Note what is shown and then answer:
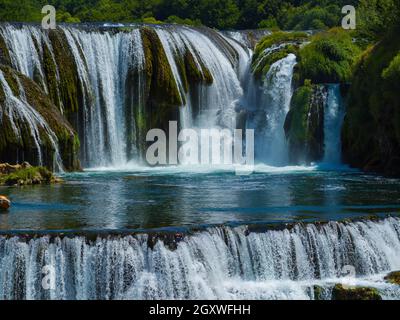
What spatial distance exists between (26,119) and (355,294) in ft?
62.6

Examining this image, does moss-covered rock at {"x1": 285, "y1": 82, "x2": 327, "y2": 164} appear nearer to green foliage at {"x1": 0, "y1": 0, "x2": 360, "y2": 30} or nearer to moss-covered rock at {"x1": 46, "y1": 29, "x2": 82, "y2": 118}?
moss-covered rock at {"x1": 46, "y1": 29, "x2": 82, "y2": 118}

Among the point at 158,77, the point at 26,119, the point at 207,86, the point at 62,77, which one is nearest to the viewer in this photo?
the point at 26,119

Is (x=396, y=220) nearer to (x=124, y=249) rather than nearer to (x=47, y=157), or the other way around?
(x=124, y=249)

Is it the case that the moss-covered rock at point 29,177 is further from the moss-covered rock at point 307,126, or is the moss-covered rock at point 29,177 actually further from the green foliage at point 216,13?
the green foliage at point 216,13

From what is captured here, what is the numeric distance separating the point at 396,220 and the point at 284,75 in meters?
21.5

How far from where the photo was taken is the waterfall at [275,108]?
47.5 metres

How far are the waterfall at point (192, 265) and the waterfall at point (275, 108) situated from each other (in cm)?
2104

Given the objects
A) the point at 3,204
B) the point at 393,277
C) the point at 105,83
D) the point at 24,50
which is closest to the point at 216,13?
the point at 105,83

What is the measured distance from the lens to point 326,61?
4872cm

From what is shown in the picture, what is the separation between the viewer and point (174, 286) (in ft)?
79.6

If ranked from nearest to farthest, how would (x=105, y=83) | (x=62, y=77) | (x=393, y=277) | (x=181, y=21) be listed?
(x=393, y=277) < (x=62, y=77) < (x=105, y=83) < (x=181, y=21)

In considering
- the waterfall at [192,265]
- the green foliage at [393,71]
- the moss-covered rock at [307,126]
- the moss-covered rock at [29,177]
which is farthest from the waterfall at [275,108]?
the waterfall at [192,265]

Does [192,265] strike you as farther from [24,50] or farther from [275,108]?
[275,108]
